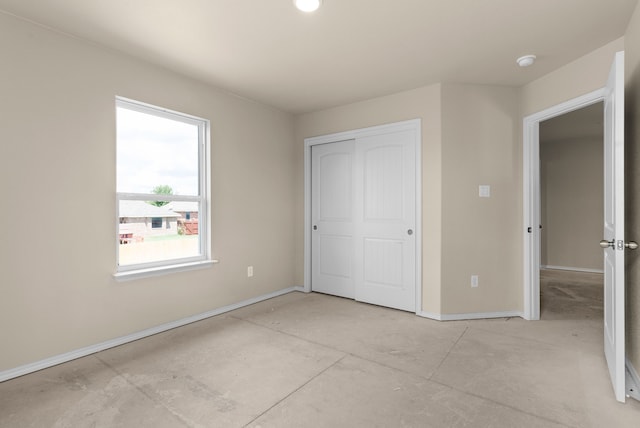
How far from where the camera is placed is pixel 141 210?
2939 mm

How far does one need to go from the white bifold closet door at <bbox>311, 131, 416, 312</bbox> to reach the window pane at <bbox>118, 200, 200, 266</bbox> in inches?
65.3

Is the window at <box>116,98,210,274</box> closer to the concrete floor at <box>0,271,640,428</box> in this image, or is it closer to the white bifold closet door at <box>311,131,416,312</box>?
the concrete floor at <box>0,271,640,428</box>

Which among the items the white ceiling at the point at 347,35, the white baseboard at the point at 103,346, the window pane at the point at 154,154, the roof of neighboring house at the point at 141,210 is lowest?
the white baseboard at the point at 103,346

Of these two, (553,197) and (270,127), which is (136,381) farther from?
(553,197)

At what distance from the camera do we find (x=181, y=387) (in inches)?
81.7

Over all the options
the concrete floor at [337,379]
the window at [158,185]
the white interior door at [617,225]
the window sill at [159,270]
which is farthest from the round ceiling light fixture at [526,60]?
the window sill at [159,270]

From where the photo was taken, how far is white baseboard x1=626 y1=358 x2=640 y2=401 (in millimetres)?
1925

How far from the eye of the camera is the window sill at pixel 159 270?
271cm

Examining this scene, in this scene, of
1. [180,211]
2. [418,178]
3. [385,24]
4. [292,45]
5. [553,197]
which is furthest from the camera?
[553,197]

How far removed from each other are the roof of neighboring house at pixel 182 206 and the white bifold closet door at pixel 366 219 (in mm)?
1606

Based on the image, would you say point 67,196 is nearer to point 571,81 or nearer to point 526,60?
point 526,60

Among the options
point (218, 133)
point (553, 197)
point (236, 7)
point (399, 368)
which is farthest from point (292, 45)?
point (553, 197)

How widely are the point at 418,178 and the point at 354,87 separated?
118 cm

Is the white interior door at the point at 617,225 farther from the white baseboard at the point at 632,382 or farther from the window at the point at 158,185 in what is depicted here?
the window at the point at 158,185
